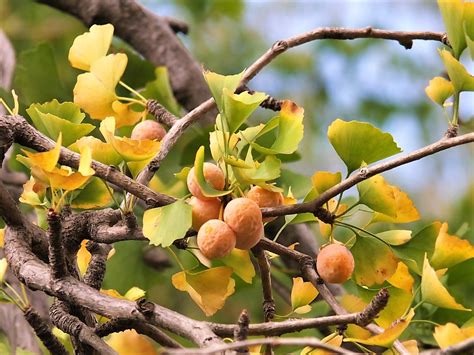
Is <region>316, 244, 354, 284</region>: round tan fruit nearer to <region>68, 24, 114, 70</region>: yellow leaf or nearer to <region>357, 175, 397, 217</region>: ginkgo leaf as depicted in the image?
<region>357, 175, 397, 217</region>: ginkgo leaf

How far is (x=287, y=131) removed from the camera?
1.37 feet

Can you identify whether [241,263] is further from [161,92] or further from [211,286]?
[161,92]

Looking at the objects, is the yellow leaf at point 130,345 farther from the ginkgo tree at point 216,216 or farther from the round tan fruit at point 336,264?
the round tan fruit at point 336,264

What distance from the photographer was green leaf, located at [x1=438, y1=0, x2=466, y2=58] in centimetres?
43

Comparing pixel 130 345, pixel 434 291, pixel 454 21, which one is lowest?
pixel 130 345

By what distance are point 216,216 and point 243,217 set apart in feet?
0.08

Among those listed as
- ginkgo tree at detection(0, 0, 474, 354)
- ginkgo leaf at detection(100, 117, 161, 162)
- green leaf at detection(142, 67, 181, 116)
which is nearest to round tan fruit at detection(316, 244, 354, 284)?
ginkgo tree at detection(0, 0, 474, 354)

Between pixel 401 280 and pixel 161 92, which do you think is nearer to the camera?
pixel 401 280

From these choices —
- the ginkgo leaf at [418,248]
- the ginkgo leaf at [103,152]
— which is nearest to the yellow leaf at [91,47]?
the ginkgo leaf at [103,152]

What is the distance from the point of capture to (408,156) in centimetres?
39

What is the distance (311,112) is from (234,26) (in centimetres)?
30

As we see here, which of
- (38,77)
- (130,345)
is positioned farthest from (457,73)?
(38,77)

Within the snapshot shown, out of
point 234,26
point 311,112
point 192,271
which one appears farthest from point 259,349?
point 311,112

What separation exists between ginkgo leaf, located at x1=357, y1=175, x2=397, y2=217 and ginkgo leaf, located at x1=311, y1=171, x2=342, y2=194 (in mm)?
18
